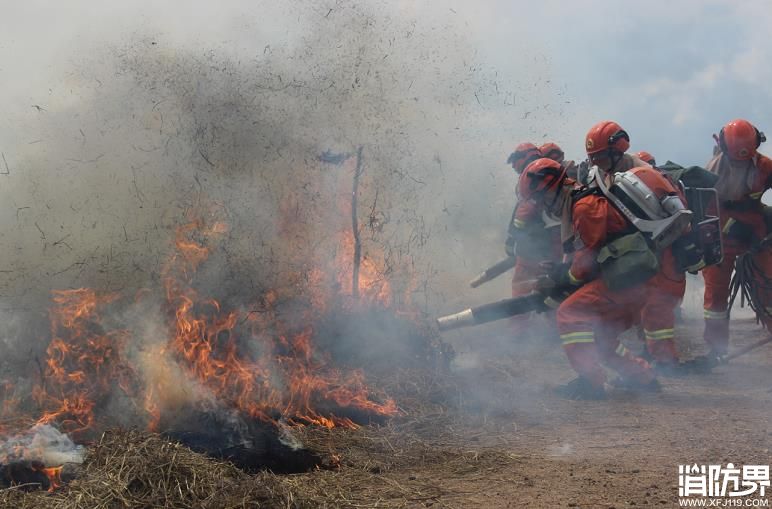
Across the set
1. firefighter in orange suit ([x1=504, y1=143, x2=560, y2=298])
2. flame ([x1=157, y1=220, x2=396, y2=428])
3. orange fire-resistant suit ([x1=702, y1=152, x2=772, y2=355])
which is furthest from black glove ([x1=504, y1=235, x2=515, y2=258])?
flame ([x1=157, y1=220, x2=396, y2=428])

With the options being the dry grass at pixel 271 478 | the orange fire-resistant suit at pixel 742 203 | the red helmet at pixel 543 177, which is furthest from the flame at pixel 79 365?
the orange fire-resistant suit at pixel 742 203

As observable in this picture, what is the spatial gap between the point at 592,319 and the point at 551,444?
1.58 metres

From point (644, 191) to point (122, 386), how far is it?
424 cm

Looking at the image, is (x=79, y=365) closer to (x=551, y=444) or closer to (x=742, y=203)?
(x=551, y=444)

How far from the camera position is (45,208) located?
6.11 metres

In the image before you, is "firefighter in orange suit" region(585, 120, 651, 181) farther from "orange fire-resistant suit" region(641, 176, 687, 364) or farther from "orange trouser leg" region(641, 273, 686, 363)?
"orange trouser leg" region(641, 273, 686, 363)

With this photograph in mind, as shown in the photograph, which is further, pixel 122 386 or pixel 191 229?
pixel 191 229

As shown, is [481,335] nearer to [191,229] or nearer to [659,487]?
[191,229]

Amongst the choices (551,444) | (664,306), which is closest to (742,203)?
(664,306)

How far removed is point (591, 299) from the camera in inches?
234

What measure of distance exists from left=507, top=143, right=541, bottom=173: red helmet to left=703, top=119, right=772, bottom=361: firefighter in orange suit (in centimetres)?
189

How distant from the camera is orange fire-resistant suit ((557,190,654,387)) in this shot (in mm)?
5820

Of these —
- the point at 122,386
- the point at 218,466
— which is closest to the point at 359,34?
the point at 122,386

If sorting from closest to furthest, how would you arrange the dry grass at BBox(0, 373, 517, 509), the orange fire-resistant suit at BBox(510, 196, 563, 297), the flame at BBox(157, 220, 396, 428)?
1. the dry grass at BBox(0, 373, 517, 509)
2. the flame at BBox(157, 220, 396, 428)
3. the orange fire-resistant suit at BBox(510, 196, 563, 297)
